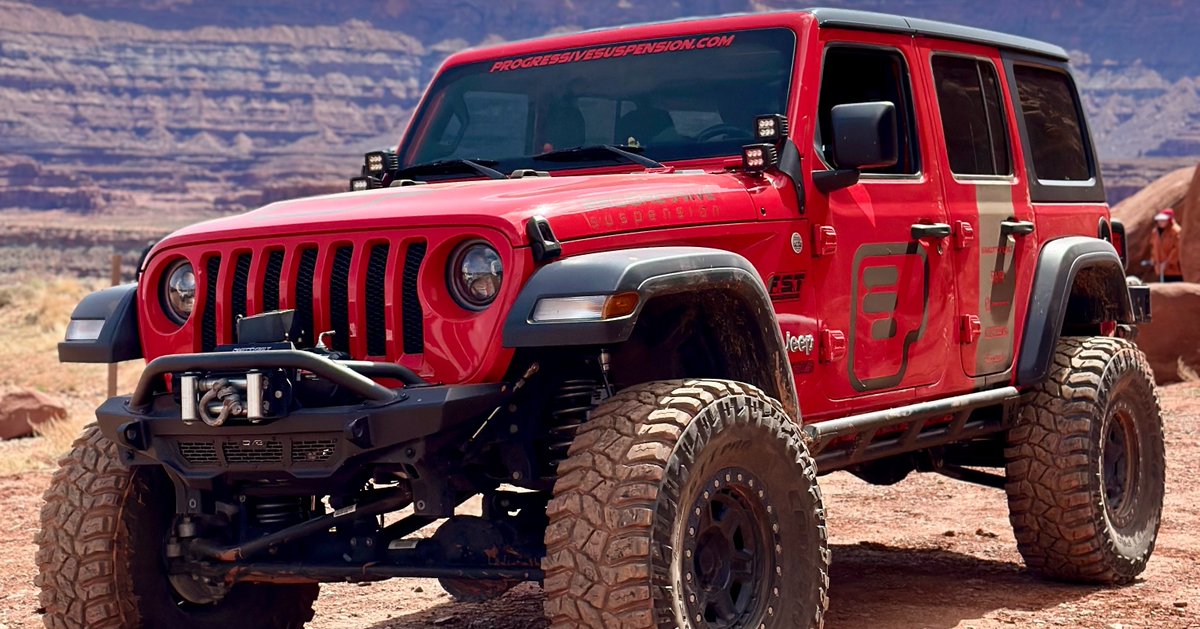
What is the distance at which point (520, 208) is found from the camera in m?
4.55

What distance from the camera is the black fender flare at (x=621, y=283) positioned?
427 centimetres

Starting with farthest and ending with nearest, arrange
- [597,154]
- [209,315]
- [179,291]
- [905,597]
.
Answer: [905,597]
[597,154]
[179,291]
[209,315]

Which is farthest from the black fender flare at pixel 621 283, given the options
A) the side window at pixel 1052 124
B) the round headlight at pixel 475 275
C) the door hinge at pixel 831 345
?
the side window at pixel 1052 124

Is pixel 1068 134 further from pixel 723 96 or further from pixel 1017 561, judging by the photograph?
pixel 723 96

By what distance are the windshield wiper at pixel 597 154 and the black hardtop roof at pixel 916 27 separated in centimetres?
84

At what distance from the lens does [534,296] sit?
4.35m

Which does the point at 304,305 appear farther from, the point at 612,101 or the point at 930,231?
the point at 930,231

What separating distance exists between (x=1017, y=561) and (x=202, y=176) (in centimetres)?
12290

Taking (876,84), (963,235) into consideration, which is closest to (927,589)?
(963,235)

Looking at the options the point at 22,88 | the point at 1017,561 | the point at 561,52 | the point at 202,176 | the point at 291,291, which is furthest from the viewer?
the point at 22,88

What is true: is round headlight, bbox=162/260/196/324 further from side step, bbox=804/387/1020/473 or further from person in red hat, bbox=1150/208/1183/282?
person in red hat, bbox=1150/208/1183/282

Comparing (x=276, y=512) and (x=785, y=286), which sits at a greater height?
(x=785, y=286)

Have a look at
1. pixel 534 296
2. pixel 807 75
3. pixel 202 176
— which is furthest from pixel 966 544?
pixel 202 176

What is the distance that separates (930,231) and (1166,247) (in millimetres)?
16307
